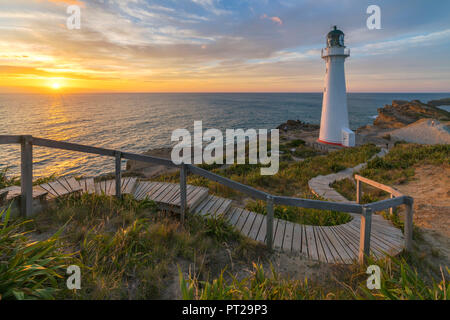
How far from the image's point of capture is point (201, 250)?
14.0ft

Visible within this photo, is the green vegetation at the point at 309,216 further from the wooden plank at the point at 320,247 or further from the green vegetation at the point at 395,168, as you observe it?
the green vegetation at the point at 395,168

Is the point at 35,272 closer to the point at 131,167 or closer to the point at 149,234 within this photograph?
the point at 149,234

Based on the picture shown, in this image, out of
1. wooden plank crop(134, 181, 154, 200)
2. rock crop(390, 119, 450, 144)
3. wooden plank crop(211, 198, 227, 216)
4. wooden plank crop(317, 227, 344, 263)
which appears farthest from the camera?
rock crop(390, 119, 450, 144)

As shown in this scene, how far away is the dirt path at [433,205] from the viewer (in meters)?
5.50

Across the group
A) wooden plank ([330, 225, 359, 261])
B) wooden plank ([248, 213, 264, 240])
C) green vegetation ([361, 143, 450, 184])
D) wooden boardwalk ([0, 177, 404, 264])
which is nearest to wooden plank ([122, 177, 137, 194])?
wooden boardwalk ([0, 177, 404, 264])

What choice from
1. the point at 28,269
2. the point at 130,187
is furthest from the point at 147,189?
the point at 28,269

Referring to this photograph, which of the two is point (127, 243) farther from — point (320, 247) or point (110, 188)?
point (320, 247)

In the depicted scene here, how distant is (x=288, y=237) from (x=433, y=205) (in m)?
5.80

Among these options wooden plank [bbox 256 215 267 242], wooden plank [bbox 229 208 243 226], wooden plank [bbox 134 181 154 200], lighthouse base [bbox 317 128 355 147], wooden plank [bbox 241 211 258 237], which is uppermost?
lighthouse base [bbox 317 128 355 147]

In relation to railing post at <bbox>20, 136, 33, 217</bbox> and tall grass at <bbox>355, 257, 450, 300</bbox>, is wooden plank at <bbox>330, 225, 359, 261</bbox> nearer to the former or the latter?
tall grass at <bbox>355, 257, 450, 300</bbox>

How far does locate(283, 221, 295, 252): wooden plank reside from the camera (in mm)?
5008

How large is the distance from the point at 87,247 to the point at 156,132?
148ft

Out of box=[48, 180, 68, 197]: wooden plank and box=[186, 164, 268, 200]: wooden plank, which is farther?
box=[48, 180, 68, 197]: wooden plank

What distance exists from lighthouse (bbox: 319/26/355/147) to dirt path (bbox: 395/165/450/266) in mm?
15012
